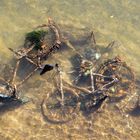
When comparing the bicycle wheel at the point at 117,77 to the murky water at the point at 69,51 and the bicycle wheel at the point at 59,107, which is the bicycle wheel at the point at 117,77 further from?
the bicycle wheel at the point at 59,107

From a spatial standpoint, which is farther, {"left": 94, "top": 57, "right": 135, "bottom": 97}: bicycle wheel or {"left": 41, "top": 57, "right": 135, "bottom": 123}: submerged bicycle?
{"left": 94, "top": 57, "right": 135, "bottom": 97}: bicycle wheel

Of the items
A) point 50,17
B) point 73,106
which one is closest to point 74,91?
point 73,106

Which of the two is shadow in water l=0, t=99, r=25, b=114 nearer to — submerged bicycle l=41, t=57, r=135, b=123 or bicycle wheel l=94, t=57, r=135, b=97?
submerged bicycle l=41, t=57, r=135, b=123

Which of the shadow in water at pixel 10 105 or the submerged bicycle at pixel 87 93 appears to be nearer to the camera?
the shadow in water at pixel 10 105

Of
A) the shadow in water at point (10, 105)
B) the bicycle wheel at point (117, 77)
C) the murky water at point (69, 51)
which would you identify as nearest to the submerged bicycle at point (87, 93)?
the bicycle wheel at point (117, 77)

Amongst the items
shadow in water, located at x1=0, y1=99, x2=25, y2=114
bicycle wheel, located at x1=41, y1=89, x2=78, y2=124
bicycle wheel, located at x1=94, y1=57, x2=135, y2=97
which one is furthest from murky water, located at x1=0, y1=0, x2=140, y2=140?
bicycle wheel, located at x1=94, y1=57, x2=135, y2=97

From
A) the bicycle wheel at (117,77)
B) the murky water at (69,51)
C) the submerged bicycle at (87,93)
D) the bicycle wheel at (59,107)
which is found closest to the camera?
the murky water at (69,51)

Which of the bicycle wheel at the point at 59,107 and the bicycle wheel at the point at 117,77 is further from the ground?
the bicycle wheel at the point at 117,77
